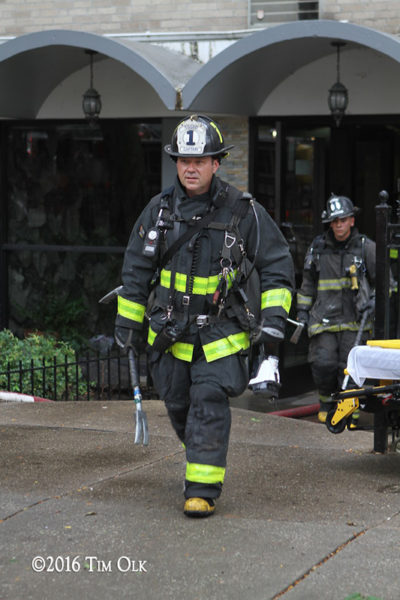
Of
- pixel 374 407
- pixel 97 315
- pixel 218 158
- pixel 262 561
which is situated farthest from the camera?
pixel 97 315

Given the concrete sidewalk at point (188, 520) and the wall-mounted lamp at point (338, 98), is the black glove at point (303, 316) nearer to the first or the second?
the concrete sidewalk at point (188, 520)

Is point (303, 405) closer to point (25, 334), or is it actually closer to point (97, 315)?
point (97, 315)

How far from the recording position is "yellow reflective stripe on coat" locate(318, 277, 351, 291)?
859 centimetres

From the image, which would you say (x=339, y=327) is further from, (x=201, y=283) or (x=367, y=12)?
(x=201, y=283)

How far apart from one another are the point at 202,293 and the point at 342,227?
11.8ft

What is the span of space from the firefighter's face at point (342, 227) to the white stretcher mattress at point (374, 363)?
286cm

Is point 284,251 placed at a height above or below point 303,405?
above

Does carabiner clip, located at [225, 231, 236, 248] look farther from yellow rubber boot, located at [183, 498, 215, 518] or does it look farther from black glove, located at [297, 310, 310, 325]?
black glove, located at [297, 310, 310, 325]

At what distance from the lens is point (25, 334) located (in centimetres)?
1162

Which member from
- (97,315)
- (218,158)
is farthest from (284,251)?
(97,315)

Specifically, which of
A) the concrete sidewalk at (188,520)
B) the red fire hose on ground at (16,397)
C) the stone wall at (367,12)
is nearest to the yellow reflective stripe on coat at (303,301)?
the concrete sidewalk at (188,520)

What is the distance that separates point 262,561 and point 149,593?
22.5 inches

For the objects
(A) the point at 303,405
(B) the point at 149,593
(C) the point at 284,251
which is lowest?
(A) the point at 303,405

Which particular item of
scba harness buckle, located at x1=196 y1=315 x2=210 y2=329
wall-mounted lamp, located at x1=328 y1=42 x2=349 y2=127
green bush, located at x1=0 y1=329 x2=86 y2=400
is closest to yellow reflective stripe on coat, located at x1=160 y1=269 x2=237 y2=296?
scba harness buckle, located at x1=196 y1=315 x2=210 y2=329
